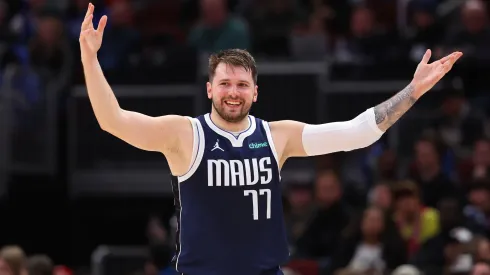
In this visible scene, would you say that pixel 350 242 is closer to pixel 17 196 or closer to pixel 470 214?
pixel 470 214

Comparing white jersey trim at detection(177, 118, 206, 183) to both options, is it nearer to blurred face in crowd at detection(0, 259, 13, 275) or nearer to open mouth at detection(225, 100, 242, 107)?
open mouth at detection(225, 100, 242, 107)

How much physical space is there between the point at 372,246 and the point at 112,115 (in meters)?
6.46

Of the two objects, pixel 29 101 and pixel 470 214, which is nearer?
pixel 470 214

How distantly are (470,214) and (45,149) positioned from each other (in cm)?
619

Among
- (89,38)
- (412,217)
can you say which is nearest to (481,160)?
(412,217)

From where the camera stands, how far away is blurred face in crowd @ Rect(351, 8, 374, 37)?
54.0 feet

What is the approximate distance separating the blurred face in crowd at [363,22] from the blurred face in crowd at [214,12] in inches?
76.0

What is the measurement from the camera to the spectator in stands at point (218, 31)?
16.1 m

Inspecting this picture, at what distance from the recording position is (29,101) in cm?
1571

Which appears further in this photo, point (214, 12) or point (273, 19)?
point (273, 19)

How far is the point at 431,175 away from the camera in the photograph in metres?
13.7

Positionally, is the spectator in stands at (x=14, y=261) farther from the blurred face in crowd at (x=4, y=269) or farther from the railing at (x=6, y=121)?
the railing at (x=6, y=121)

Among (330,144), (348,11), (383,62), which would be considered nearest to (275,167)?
(330,144)

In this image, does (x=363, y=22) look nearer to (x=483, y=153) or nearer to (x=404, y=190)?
(x=483, y=153)
